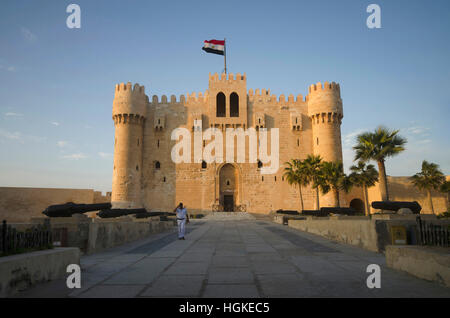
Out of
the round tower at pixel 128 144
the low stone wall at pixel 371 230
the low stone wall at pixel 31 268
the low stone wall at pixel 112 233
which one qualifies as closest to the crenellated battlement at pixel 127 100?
Result: the round tower at pixel 128 144

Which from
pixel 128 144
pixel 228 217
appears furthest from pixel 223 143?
pixel 128 144

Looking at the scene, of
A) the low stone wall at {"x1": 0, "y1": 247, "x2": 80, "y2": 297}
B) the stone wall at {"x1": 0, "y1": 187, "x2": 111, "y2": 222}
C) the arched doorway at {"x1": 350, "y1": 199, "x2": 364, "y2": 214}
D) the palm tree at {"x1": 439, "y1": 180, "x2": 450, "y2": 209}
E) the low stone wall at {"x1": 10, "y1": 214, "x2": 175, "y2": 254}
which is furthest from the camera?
the arched doorway at {"x1": 350, "y1": 199, "x2": 364, "y2": 214}

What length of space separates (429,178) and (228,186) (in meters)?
19.8

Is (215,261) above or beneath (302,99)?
beneath

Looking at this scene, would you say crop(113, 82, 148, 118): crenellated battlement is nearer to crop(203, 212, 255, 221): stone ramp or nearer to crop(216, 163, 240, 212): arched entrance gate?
crop(216, 163, 240, 212): arched entrance gate

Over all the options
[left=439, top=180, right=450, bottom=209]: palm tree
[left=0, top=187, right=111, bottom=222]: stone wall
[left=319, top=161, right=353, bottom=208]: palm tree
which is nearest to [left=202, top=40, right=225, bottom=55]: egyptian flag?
[left=319, top=161, right=353, bottom=208]: palm tree

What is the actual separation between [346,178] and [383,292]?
22631 millimetres

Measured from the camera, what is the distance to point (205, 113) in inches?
1359

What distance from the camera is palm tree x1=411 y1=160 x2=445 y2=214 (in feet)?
91.5

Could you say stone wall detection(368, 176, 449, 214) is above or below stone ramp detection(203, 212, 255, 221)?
above

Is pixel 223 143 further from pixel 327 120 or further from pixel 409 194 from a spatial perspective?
pixel 409 194

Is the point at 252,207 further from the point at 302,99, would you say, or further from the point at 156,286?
the point at 156,286

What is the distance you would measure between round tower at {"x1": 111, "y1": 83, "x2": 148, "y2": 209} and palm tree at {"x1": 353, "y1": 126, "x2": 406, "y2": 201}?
2270 centimetres
